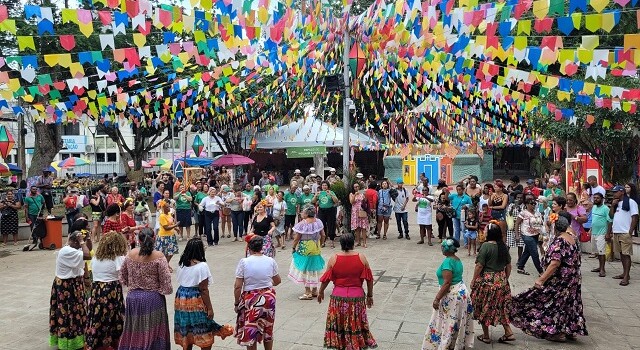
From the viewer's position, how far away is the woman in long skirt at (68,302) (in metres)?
5.50

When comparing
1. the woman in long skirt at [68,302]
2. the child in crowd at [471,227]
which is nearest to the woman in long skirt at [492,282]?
the woman in long skirt at [68,302]

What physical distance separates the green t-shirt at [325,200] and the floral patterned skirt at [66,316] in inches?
276

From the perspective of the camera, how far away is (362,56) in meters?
13.4

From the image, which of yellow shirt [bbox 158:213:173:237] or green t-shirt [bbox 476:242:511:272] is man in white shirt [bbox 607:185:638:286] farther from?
yellow shirt [bbox 158:213:173:237]

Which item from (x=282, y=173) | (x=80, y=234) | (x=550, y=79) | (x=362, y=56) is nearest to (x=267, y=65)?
(x=362, y=56)

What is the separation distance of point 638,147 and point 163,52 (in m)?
13.3

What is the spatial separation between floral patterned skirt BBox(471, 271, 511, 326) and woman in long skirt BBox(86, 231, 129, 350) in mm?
4035

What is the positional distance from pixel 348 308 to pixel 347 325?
0.17m

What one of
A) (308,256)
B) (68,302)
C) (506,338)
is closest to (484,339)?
(506,338)

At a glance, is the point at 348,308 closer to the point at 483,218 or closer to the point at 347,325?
the point at 347,325

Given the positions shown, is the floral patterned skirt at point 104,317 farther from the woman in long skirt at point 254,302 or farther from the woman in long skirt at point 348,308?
the woman in long skirt at point 348,308

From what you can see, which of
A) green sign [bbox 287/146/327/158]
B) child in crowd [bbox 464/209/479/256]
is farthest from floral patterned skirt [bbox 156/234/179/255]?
green sign [bbox 287/146/327/158]

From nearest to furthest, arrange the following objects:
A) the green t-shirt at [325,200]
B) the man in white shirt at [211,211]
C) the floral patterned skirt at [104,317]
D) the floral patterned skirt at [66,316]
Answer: the floral patterned skirt at [104,317] → the floral patterned skirt at [66,316] → the green t-shirt at [325,200] → the man in white shirt at [211,211]

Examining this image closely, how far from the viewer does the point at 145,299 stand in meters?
4.77
